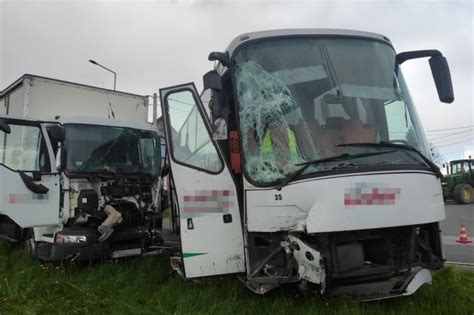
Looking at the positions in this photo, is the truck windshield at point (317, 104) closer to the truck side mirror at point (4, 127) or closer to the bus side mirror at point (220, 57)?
the bus side mirror at point (220, 57)

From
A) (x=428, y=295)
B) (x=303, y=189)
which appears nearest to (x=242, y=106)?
(x=303, y=189)

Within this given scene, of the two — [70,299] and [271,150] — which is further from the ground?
[271,150]

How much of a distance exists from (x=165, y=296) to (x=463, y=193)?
66.6 ft

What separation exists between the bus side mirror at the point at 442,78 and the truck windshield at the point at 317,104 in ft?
1.31

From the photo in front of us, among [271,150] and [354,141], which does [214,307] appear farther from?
[354,141]

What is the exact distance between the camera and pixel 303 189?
12.5ft

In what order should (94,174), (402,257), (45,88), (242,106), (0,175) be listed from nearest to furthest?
(402,257) → (242,106) → (0,175) → (94,174) → (45,88)

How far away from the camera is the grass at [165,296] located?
419 cm

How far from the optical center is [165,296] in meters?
4.84

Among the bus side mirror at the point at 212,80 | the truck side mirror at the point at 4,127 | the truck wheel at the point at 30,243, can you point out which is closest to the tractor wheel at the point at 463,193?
the truck wheel at the point at 30,243

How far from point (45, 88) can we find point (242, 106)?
6.01 m

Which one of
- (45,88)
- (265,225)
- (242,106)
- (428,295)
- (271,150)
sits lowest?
(428,295)

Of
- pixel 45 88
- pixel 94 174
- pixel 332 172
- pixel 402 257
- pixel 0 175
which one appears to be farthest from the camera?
pixel 45 88

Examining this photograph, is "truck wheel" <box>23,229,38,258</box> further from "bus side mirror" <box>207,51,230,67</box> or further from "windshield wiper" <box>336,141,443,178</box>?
"windshield wiper" <box>336,141,443,178</box>
